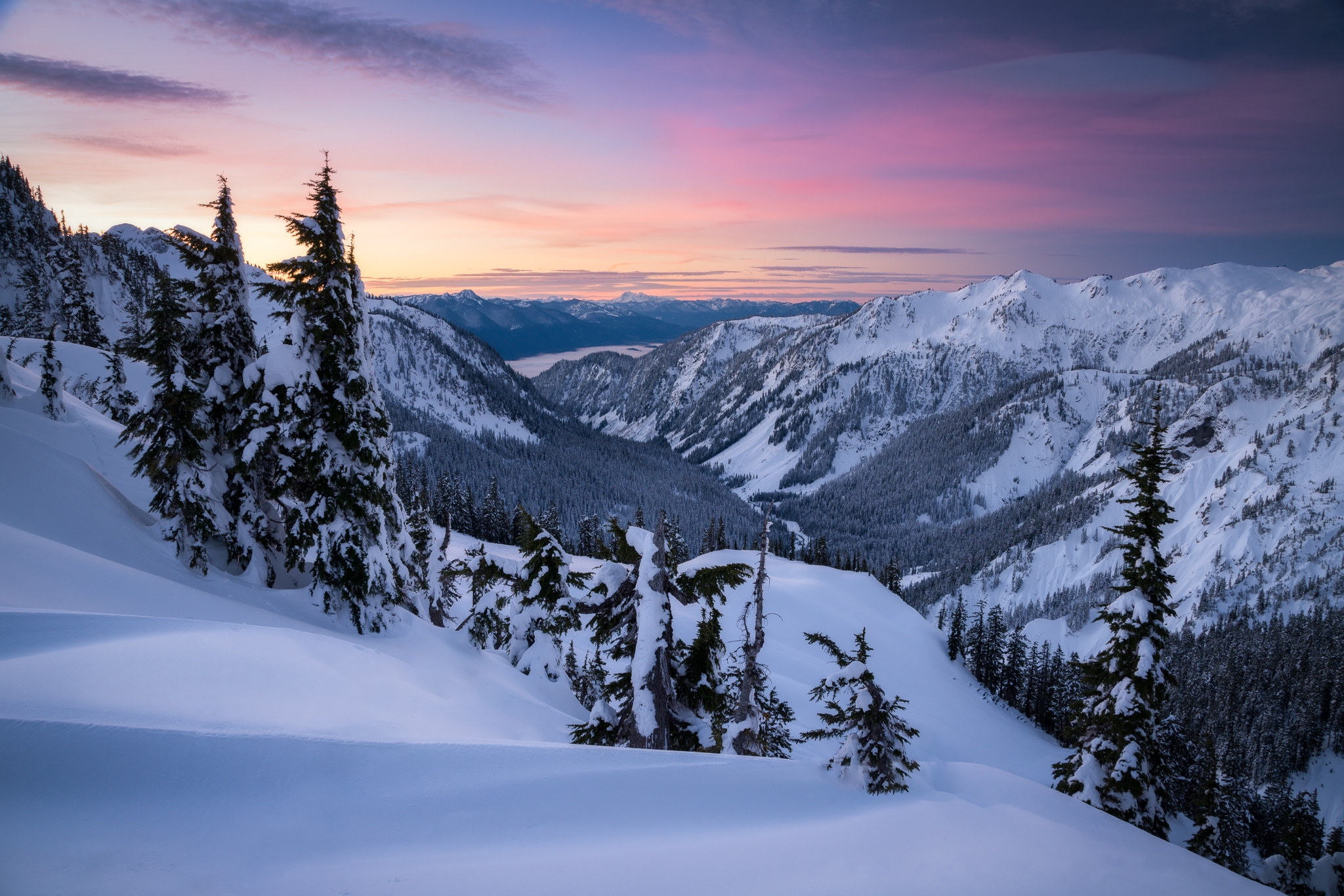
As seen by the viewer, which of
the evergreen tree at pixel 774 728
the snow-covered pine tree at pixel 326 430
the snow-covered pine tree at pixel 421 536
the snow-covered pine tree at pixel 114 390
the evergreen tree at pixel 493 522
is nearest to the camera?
the snow-covered pine tree at pixel 326 430

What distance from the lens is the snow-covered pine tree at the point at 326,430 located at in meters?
13.3

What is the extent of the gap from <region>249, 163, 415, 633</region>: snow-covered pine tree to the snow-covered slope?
331cm

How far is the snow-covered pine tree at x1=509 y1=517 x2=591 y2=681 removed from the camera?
1549 cm

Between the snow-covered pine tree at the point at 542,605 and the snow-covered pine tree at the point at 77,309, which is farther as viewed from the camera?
the snow-covered pine tree at the point at 77,309

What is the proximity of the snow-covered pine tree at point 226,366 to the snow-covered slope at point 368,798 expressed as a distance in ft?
14.8

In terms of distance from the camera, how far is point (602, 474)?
6703 inches

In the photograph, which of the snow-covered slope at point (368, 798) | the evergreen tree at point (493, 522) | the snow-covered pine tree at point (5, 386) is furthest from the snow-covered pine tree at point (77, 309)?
the snow-covered slope at point (368, 798)

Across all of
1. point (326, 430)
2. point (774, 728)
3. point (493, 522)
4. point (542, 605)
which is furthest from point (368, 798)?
point (493, 522)

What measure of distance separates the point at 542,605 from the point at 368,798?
41.3ft

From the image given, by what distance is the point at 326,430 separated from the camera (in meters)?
13.7

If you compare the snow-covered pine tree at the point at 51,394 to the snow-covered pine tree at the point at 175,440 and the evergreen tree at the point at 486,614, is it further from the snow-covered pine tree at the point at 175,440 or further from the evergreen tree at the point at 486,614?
the evergreen tree at the point at 486,614

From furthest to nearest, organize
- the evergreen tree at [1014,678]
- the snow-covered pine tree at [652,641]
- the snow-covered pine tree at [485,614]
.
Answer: the evergreen tree at [1014,678]
the snow-covered pine tree at [485,614]
the snow-covered pine tree at [652,641]

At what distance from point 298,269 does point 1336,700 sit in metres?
135

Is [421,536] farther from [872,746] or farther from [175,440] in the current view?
[872,746]
